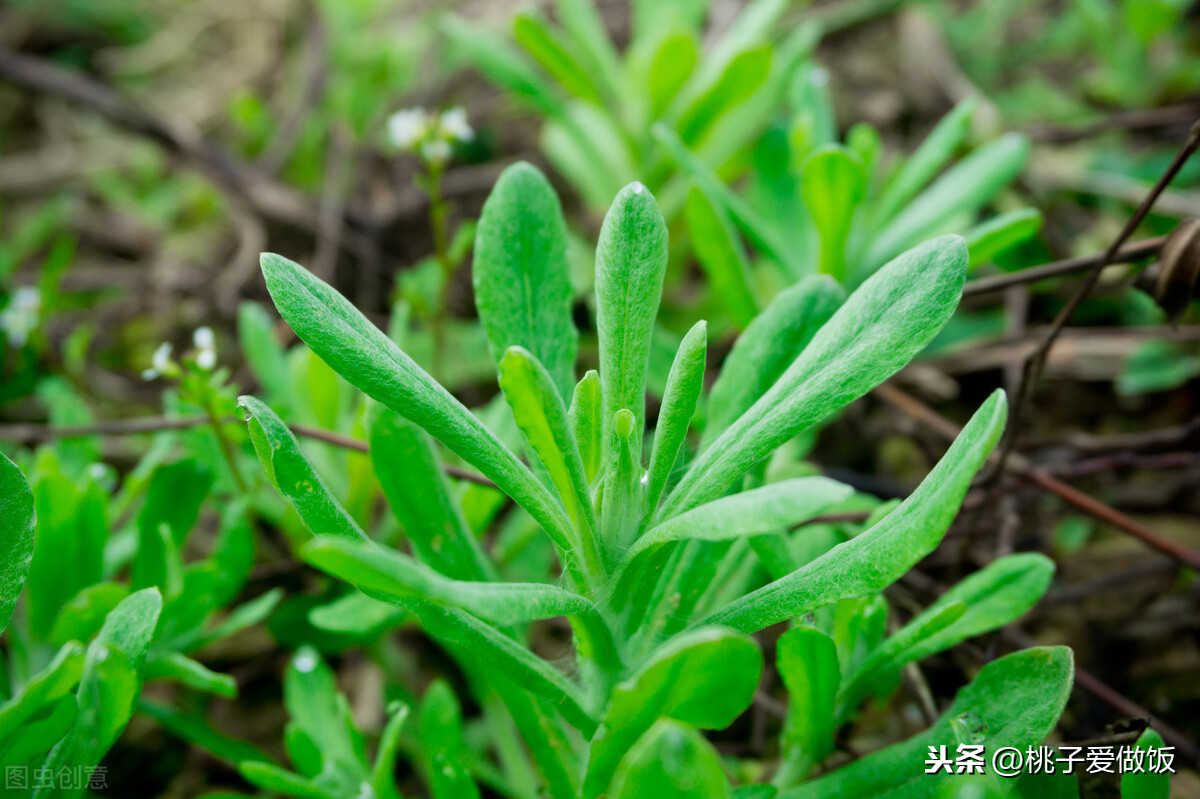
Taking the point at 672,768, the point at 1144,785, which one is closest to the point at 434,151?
the point at 672,768

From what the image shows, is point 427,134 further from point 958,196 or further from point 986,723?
point 986,723

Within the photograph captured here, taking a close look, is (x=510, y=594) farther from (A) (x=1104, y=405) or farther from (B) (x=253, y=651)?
(A) (x=1104, y=405)

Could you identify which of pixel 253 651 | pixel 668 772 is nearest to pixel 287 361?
pixel 253 651

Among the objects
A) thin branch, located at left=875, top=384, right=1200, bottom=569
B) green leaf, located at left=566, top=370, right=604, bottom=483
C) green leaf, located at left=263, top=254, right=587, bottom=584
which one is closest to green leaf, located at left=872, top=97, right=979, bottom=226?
thin branch, located at left=875, top=384, right=1200, bottom=569

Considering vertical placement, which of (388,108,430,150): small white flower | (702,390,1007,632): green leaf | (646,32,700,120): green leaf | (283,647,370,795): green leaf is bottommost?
(283,647,370,795): green leaf

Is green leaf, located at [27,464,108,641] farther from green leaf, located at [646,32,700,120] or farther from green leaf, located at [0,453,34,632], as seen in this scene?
green leaf, located at [646,32,700,120]

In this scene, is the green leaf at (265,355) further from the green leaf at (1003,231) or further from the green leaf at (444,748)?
the green leaf at (1003,231)

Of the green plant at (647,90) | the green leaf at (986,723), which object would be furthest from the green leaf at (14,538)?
the green plant at (647,90)
